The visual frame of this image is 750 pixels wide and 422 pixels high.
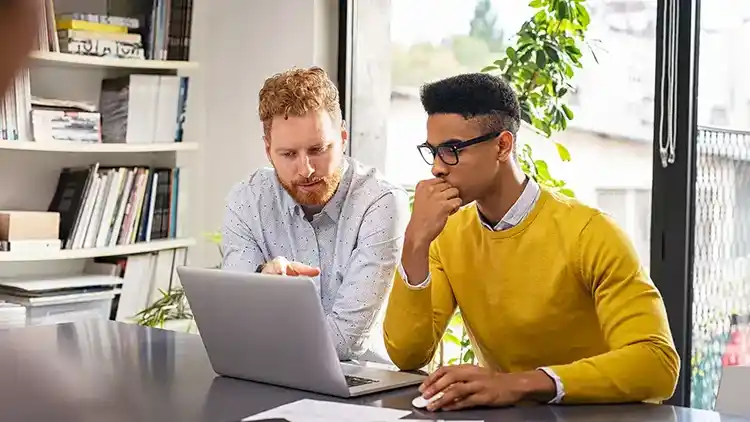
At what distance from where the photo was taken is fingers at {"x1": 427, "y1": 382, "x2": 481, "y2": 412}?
1411 millimetres

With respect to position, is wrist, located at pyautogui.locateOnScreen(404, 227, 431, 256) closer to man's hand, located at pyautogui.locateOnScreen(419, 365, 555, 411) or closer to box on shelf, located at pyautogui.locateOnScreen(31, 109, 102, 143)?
man's hand, located at pyautogui.locateOnScreen(419, 365, 555, 411)

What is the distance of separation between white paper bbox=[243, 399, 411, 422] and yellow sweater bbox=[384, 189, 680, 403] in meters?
0.40

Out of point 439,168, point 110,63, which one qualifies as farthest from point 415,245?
point 110,63

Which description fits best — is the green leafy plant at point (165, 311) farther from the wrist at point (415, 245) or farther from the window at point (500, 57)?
the wrist at point (415, 245)

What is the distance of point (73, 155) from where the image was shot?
10.9 feet

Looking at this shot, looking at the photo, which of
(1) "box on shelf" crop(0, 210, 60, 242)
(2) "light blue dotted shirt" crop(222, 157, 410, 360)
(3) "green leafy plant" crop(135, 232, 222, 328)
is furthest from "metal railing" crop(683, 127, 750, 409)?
(1) "box on shelf" crop(0, 210, 60, 242)

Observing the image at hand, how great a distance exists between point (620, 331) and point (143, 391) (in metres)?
0.81

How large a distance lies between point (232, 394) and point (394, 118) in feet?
6.67

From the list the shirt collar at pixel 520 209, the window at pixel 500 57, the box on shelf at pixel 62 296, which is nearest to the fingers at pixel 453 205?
the shirt collar at pixel 520 209

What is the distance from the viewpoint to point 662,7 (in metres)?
2.59

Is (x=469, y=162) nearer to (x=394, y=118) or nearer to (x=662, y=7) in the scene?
(x=662, y=7)

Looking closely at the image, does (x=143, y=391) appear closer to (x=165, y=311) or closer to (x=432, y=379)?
(x=432, y=379)

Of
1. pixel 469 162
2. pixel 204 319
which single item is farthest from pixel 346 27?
pixel 204 319

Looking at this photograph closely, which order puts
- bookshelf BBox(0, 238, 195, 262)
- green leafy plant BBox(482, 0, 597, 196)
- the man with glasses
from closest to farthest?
the man with glasses → green leafy plant BBox(482, 0, 597, 196) → bookshelf BBox(0, 238, 195, 262)
